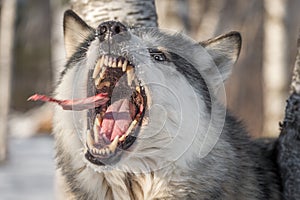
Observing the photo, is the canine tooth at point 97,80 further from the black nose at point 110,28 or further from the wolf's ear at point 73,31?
the wolf's ear at point 73,31

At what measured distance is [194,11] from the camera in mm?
13789

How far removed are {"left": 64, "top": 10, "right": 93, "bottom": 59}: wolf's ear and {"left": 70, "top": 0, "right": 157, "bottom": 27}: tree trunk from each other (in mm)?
337

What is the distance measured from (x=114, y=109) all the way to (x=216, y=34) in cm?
1090

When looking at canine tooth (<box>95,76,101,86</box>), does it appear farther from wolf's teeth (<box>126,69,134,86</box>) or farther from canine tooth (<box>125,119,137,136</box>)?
canine tooth (<box>125,119,137,136</box>)

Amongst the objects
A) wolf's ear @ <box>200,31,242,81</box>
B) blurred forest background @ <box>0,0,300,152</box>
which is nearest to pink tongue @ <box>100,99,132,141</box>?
wolf's ear @ <box>200,31,242,81</box>

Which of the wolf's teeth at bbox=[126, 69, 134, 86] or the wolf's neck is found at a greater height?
the wolf's teeth at bbox=[126, 69, 134, 86]

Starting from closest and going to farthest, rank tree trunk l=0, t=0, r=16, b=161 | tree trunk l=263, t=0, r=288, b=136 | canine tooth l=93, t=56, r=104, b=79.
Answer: canine tooth l=93, t=56, r=104, b=79 < tree trunk l=263, t=0, r=288, b=136 < tree trunk l=0, t=0, r=16, b=161

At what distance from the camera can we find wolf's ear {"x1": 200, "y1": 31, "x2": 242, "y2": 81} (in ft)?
12.7

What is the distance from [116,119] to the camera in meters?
3.48

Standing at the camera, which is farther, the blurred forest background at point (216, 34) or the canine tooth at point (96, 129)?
the blurred forest background at point (216, 34)

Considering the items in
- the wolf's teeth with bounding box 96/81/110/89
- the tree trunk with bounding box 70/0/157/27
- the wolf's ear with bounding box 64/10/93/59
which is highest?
the tree trunk with bounding box 70/0/157/27

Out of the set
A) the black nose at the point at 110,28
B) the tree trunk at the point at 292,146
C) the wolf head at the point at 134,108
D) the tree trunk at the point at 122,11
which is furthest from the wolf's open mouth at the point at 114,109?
the tree trunk at the point at 292,146

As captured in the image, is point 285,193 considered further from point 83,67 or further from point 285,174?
point 83,67

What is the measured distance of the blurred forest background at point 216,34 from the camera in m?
10.5
